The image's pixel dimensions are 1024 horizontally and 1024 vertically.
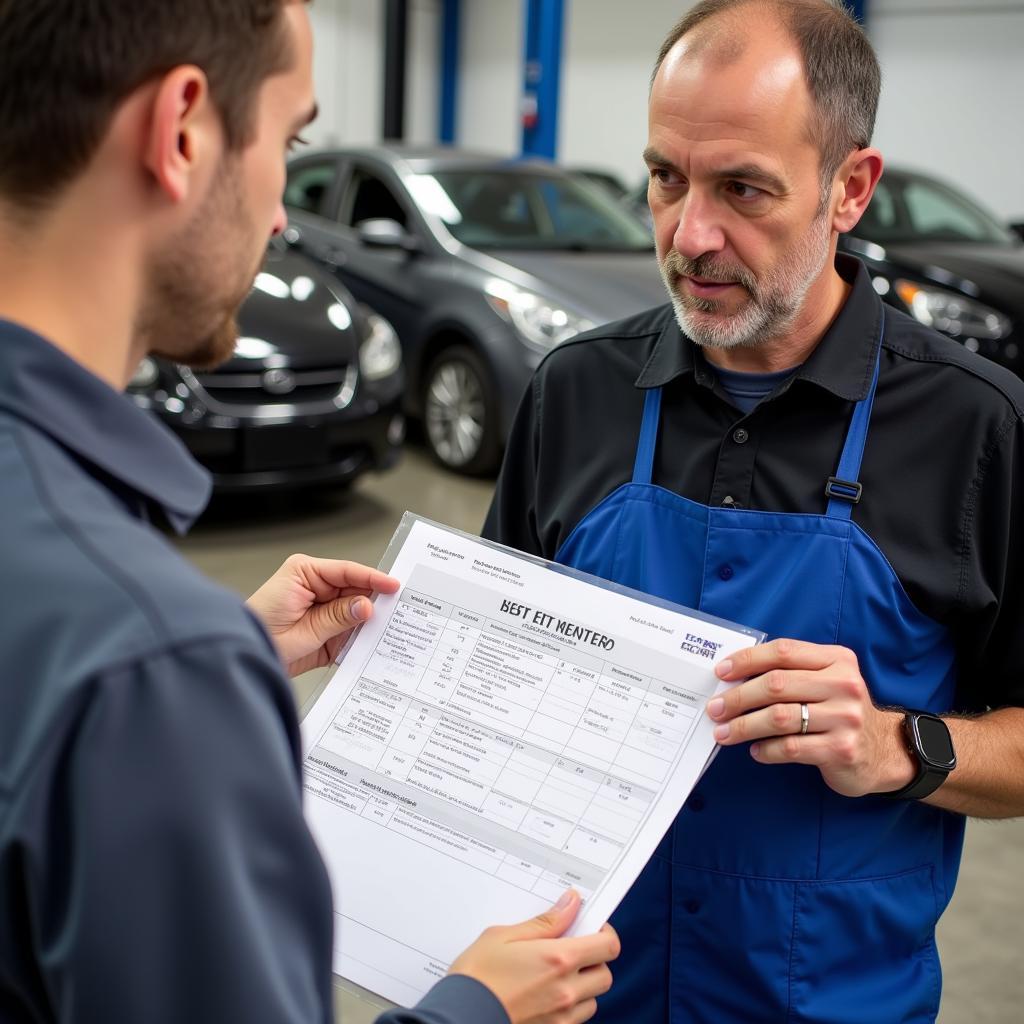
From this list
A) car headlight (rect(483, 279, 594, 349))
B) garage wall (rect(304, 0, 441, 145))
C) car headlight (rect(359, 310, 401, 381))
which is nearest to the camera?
car headlight (rect(359, 310, 401, 381))

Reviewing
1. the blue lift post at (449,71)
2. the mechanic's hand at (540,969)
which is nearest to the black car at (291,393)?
the mechanic's hand at (540,969)

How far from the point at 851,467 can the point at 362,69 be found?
1541 centimetres

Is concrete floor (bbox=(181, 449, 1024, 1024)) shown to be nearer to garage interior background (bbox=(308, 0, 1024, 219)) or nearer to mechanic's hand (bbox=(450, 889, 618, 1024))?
mechanic's hand (bbox=(450, 889, 618, 1024))

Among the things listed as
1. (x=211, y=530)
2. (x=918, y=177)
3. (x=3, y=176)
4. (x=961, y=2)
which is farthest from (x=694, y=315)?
(x=961, y=2)

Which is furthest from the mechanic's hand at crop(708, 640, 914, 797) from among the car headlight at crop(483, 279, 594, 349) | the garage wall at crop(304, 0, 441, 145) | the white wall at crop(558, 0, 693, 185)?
the garage wall at crop(304, 0, 441, 145)

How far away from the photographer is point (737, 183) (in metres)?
1.52

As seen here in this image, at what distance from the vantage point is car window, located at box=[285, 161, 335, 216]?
21.4 ft

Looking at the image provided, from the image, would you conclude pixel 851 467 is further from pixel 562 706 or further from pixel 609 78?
pixel 609 78

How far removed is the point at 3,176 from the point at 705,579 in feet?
2.95

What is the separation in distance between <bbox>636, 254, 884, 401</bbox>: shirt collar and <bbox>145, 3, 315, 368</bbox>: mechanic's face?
731 mm

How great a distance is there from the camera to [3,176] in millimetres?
813

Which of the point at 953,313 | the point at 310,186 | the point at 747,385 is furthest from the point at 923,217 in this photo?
the point at 747,385

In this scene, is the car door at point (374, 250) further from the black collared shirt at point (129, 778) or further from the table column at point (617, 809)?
the black collared shirt at point (129, 778)

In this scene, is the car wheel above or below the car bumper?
below
